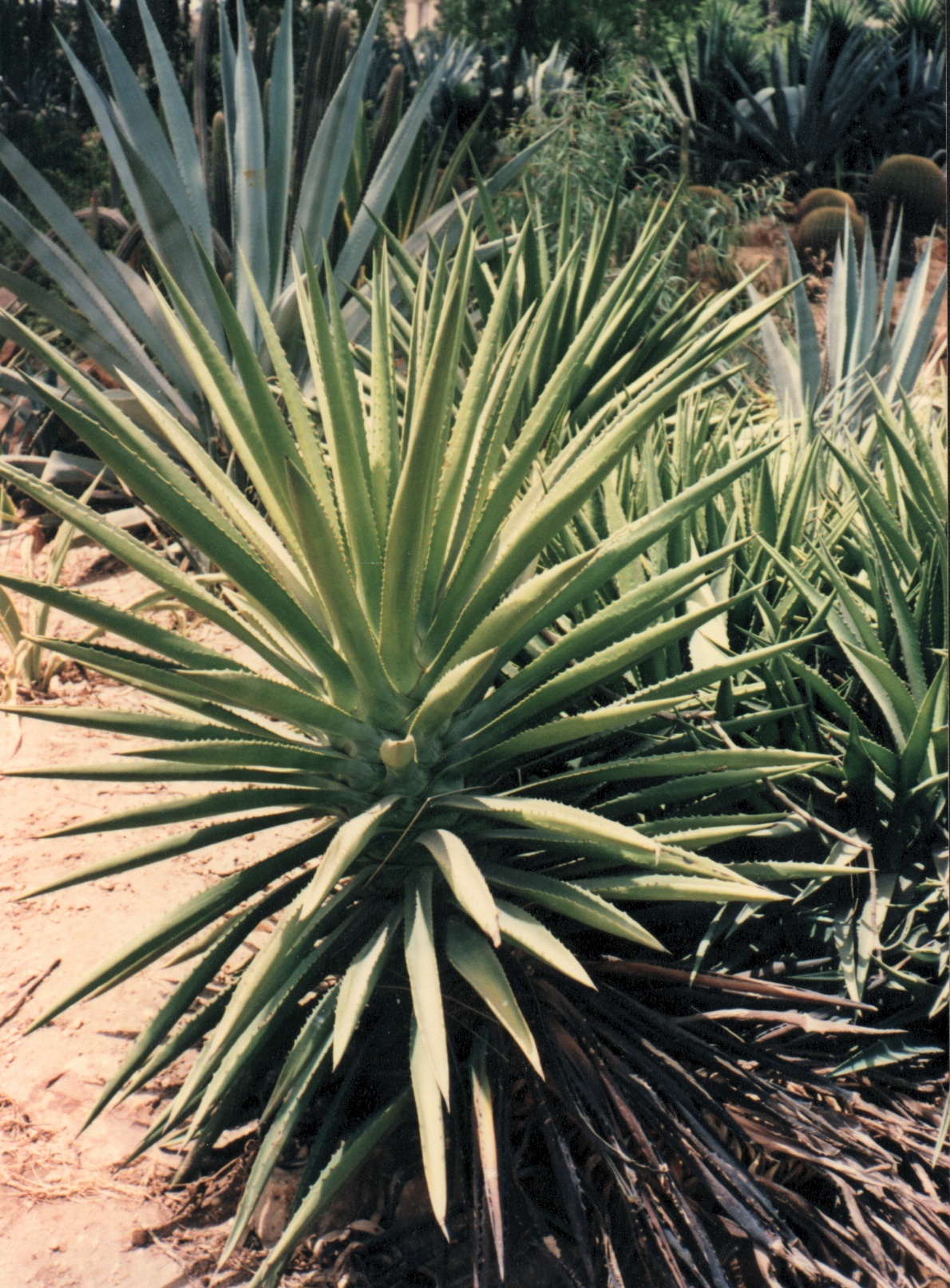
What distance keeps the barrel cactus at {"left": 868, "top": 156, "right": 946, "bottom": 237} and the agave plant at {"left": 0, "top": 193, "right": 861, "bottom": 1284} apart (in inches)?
332

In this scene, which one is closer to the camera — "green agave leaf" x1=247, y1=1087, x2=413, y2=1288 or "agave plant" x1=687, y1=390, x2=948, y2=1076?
"green agave leaf" x1=247, y1=1087, x2=413, y2=1288

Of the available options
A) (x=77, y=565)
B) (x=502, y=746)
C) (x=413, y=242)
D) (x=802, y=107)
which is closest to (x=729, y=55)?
(x=802, y=107)

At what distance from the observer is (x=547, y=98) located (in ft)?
26.6

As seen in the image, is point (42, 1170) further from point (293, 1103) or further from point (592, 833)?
point (592, 833)

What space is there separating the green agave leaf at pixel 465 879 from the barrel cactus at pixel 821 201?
8.40 metres

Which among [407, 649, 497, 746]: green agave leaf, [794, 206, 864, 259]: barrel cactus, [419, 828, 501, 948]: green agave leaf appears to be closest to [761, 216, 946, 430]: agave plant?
[407, 649, 497, 746]: green agave leaf

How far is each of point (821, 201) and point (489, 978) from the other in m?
8.88

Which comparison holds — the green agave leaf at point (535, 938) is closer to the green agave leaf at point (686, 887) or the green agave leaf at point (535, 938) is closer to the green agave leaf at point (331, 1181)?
the green agave leaf at point (686, 887)

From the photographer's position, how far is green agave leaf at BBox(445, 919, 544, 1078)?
120cm

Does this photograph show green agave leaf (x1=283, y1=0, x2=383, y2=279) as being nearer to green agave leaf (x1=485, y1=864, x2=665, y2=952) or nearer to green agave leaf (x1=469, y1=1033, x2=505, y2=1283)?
green agave leaf (x1=485, y1=864, x2=665, y2=952)

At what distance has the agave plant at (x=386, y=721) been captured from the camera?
1.30 metres

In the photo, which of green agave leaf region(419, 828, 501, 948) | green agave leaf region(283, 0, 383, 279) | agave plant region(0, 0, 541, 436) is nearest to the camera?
green agave leaf region(419, 828, 501, 948)

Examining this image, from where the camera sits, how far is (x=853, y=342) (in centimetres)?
341

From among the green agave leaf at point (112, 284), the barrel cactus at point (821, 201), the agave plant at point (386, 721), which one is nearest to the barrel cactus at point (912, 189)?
the barrel cactus at point (821, 201)
